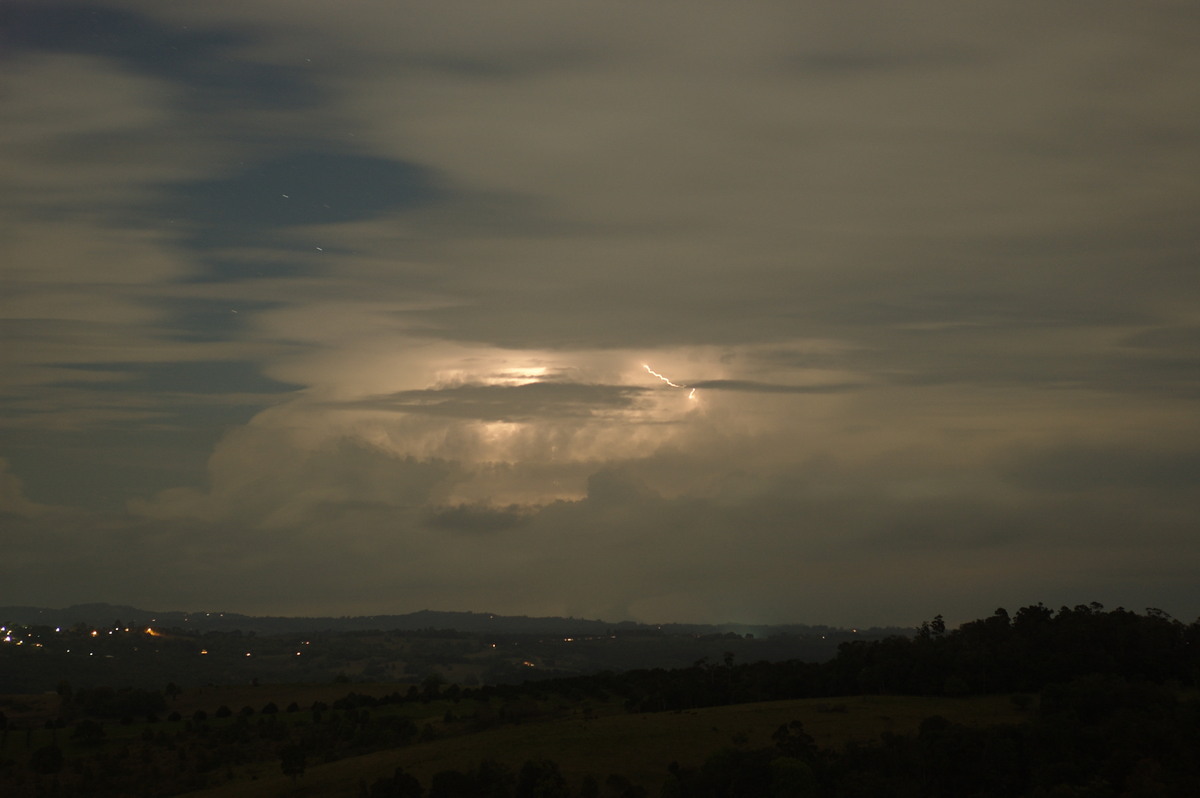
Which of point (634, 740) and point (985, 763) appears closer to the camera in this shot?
point (985, 763)

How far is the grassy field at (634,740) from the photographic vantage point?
246ft

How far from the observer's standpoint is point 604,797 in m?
69.0

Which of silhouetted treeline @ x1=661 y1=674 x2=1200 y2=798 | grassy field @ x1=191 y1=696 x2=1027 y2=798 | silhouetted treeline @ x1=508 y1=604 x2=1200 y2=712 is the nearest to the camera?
silhouetted treeline @ x1=661 y1=674 x2=1200 y2=798

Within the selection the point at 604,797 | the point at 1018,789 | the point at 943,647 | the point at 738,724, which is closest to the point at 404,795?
the point at 604,797

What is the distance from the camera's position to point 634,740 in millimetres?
79688

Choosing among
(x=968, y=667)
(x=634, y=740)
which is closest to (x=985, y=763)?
(x=634, y=740)

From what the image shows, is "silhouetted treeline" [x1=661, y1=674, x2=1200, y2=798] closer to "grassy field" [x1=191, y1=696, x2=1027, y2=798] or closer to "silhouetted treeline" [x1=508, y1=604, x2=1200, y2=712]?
"grassy field" [x1=191, y1=696, x2=1027, y2=798]

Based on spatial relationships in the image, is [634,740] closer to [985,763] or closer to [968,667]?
[985,763]

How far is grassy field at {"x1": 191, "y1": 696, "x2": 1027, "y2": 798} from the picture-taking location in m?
75.1

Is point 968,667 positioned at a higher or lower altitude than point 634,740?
higher

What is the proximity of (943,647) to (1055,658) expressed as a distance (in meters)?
10.9

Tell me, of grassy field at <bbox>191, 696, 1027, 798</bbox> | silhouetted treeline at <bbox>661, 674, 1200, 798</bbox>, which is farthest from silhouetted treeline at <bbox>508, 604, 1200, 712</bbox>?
silhouetted treeline at <bbox>661, 674, 1200, 798</bbox>

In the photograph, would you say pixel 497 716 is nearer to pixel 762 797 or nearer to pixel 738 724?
pixel 738 724

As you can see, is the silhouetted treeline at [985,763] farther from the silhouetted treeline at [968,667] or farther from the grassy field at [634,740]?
the silhouetted treeline at [968,667]
